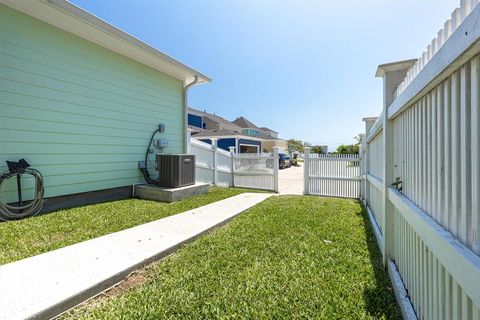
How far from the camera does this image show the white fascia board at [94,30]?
439 centimetres

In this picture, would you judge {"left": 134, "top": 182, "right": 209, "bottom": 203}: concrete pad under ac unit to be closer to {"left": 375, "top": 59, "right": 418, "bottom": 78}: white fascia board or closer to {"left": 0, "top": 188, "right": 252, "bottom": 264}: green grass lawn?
{"left": 0, "top": 188, "right": 252, "bottom": 264}: green grass lawn

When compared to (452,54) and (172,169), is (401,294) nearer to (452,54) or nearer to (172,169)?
(452,54)

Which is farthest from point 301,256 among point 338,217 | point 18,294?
point 18,294

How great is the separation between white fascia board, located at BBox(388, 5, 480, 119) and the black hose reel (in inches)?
227

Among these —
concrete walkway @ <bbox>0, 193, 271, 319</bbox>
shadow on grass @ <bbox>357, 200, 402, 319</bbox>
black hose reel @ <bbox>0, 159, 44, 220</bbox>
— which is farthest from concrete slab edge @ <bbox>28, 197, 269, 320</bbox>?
black hose reel @ <bbox>0, 159, 44, 220</bbox>

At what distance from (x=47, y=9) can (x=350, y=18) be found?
257 inches

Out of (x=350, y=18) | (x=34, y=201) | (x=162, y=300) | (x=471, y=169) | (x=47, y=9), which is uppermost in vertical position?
(x=350, y=18)

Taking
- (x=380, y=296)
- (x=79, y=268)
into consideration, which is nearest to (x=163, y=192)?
(x=79, y=268)

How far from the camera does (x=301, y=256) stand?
3.11 metres

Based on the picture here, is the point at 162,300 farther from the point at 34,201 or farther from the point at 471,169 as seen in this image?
the point at 34,201

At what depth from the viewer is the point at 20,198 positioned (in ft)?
14.4

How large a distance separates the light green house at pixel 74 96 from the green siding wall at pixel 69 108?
0.02 metres

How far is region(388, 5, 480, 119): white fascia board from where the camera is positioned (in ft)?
2.94

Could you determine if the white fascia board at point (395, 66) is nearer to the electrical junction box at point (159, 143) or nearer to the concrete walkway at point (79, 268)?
the concrete walkway at point (79, 268)
